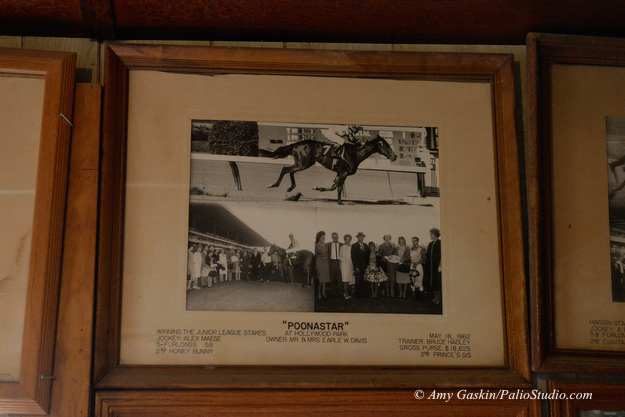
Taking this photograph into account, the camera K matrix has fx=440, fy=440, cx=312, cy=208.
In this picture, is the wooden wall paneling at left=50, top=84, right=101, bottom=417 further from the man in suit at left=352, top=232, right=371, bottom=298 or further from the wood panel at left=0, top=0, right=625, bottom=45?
the man in suit at left=352, top=232, right=371, bottom=298

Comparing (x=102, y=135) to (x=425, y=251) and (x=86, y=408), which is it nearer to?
(x=86, y=408)

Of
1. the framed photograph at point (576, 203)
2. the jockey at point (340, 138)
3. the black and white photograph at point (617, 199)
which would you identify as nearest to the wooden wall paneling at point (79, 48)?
the jockey at point (340, 138)

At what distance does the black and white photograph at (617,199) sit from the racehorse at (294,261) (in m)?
0.61

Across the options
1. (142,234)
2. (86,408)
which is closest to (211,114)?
(142,234)

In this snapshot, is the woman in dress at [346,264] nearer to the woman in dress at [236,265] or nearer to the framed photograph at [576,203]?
the woman in dress at [236,265]

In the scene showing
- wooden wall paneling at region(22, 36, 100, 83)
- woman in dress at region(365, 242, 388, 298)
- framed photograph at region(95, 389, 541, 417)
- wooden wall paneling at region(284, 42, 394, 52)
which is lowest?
framed photograph at region(95, 389, 541, 417)

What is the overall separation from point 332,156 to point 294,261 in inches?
9.0

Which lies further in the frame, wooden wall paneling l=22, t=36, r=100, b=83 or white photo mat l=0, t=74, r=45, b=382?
wooden wall paneling l=22, t=36, r=100, b=83

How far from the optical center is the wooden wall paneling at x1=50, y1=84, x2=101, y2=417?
0.80 metres

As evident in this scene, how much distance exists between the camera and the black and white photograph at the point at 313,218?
0.87 metres

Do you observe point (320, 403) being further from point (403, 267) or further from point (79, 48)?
point (79, 48)

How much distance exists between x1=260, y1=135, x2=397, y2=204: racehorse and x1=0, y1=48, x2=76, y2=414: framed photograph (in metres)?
0.41

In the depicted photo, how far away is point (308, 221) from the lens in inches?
34.9

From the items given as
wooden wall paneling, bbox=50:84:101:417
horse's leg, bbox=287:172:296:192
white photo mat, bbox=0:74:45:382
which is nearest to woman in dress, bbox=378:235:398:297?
horse's leg, bbox=287:172:296:192
